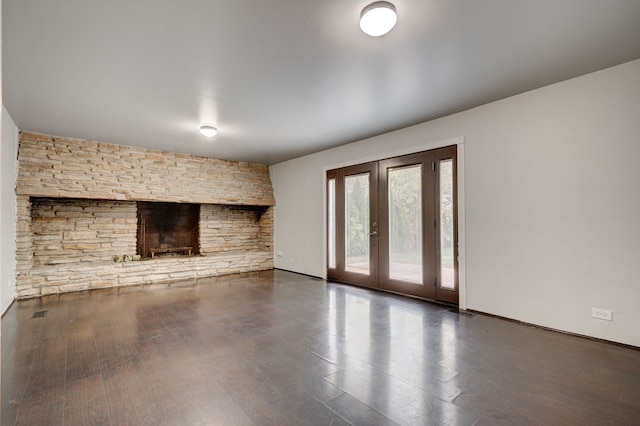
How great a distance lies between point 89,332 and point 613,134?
564 centimetres

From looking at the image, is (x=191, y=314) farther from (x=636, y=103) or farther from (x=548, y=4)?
(x=636, y=103)

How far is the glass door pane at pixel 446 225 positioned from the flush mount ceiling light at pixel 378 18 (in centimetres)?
257

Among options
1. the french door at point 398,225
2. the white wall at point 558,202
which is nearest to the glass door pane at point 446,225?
the french door at point 398,225

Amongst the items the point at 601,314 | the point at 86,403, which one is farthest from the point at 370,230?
the point at 86,403

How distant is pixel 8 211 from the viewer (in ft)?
14.7

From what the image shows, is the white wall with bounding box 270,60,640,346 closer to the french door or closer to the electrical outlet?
the electrical outlet

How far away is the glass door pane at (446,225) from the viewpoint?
4.47m

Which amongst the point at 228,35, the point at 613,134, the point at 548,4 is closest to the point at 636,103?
the point at 613,134

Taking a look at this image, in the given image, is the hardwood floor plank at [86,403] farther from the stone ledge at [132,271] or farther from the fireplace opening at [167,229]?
the fireplace opening at [167,229]

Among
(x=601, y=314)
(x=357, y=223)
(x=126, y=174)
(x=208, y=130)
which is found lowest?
(x=601, y=314)

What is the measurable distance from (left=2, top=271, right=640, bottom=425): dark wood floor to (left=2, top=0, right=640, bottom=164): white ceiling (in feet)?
8.47

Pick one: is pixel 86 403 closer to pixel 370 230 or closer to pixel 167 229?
pixel 370 230

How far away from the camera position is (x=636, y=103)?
305 centimetres

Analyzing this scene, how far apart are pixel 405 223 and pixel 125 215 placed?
5.28 meters
